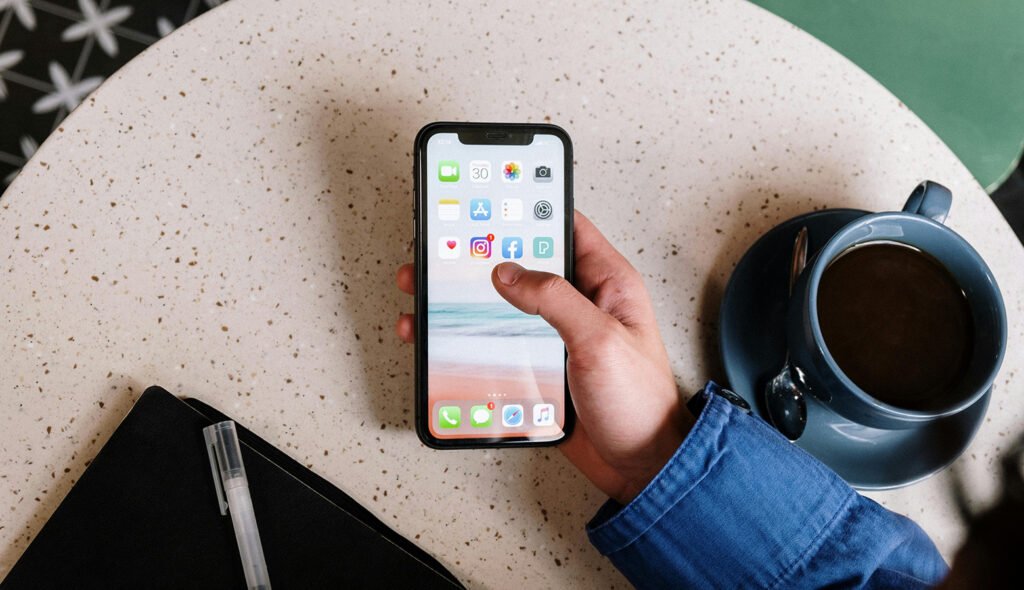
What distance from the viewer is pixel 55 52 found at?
45.8 inches

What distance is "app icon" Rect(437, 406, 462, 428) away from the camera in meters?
0.57

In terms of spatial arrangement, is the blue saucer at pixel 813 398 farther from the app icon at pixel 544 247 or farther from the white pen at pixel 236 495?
the white pen at pixel 236 495

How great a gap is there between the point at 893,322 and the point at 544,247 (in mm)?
301

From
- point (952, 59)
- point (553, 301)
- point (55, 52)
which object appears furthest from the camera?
point (55, 52)

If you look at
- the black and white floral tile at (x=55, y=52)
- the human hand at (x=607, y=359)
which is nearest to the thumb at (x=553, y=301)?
the human hand at (x=607, y=359)

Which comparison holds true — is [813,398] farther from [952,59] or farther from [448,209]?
[952,59]

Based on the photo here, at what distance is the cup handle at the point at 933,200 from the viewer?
0.53m

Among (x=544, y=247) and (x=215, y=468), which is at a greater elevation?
(x=544, y=247)

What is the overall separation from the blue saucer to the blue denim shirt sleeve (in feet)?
0.16

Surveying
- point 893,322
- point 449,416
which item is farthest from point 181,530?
point 893,322

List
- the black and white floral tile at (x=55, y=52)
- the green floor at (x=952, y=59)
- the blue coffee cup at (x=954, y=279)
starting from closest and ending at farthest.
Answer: the blue coffee cup at (x=954, y=279) → the green floor at (x=952, y=59) → the black and white floral tile at (x=55, y=52)

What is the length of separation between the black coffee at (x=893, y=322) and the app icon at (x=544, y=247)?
0.74 feet

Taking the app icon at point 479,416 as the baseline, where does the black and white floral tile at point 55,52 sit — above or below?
above

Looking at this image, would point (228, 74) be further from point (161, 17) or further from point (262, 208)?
point (161, 17)
